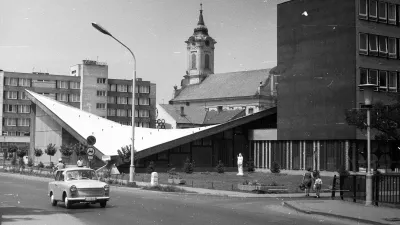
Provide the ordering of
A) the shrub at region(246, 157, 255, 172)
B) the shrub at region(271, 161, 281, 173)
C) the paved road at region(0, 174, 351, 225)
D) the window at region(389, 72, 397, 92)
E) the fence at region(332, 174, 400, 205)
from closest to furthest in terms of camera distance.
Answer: the paved road at region(0, 174, 351, 225)
the fence at region(332, 174, 400, 205)
the window at region(389, 72, 397, 92)
the shrub at region(271, 161, 281, 173)
the shrub at region(246, 157, 255, 172)

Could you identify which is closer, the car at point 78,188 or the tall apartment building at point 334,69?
the car at point 78,188

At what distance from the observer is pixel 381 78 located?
53000 mm

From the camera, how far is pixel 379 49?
5262 cm

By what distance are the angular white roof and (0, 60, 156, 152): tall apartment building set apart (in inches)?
1897

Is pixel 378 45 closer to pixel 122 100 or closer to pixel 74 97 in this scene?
pixel 122 100

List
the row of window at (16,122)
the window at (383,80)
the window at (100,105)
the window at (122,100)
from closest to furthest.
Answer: the window at (383,80) < the row of window at (16,122) < the window at (100,105) < the window at (122,100)

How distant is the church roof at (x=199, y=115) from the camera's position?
10769cm

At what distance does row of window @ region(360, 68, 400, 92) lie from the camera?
169 ft

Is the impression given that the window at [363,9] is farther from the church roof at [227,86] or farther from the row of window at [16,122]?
the row of window at [16,122]

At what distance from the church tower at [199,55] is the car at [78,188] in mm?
115791

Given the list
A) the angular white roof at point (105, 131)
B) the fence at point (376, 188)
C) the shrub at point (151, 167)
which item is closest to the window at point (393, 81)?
the angular white roof at point (105, 131)

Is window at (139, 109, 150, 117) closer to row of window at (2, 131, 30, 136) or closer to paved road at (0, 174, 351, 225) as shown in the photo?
row of window at (2, 131, 30, 136)

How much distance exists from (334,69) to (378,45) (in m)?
4.71

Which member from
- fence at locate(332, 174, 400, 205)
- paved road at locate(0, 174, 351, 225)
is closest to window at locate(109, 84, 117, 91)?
paved road at locate(0, 174, 351, 225)
